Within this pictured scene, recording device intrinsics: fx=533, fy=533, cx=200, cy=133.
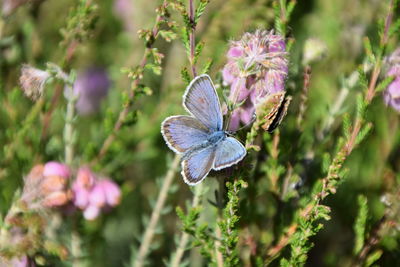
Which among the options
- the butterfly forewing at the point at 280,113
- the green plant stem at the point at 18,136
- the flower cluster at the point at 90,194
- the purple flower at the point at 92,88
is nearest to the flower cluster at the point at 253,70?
the butterfly forewing at the point at 280,113

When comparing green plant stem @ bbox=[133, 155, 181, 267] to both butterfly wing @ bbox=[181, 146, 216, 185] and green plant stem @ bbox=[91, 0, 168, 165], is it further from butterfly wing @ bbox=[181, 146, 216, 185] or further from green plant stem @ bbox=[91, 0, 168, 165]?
butterfly wing @ bbox=[181, 146, 216, 185]

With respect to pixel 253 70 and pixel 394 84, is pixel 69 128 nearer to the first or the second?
pixel 253 70

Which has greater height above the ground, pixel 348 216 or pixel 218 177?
pixel 218 177

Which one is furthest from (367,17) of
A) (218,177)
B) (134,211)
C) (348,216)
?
(218,177)

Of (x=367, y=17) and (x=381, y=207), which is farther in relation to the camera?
(x=367, y=17)

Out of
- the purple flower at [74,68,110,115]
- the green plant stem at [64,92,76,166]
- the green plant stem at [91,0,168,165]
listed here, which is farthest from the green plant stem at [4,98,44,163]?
the purple flower at [74,68,110,115]

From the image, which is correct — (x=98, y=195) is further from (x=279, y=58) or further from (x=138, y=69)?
(x=279, y=58)

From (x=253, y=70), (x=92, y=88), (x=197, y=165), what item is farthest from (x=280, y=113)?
(x=92, y=88)
